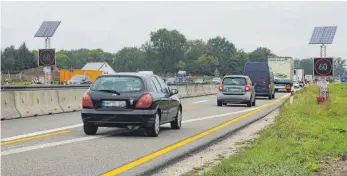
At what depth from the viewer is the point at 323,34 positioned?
32.7m

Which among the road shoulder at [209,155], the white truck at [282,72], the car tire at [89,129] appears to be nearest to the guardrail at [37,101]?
the car tire at [89,129]

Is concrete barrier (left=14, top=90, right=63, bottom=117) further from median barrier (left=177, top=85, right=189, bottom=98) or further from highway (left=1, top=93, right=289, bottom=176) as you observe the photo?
median barrier (left=177, top=85, right=189, bottom=98)

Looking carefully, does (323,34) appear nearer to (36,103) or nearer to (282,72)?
(36,103)

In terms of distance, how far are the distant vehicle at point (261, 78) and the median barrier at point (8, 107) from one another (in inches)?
804

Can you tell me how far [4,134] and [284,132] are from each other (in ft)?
19.9

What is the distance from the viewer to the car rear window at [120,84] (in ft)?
40.3

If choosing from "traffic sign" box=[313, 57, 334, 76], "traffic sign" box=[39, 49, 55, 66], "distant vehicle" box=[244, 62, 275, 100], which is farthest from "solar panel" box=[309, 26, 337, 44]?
"traffic sign" box=[39, 49, 55, 66]

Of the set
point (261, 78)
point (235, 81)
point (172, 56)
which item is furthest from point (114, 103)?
point (172, 56)

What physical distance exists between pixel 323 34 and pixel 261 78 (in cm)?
530

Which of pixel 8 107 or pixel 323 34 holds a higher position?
pixel 323 34

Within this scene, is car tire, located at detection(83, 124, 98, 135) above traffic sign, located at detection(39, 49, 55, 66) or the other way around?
the other way around

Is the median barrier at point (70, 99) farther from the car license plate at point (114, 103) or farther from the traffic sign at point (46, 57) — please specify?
the traffic sign at point (46, 57)

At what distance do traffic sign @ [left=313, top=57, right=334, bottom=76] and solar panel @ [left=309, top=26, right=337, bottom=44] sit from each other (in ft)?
23.8

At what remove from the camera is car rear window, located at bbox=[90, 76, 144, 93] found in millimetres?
12297
